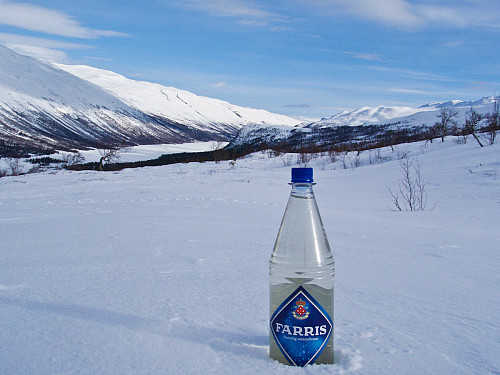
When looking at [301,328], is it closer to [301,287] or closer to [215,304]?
[301,287]

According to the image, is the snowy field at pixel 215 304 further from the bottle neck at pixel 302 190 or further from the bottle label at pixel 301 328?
the bottle neck at pixel 302 190

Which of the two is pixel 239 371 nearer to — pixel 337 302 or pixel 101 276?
pixel 337 302

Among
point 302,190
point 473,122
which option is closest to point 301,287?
point 302,190

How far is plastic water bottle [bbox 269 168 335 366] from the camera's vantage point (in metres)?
1.19

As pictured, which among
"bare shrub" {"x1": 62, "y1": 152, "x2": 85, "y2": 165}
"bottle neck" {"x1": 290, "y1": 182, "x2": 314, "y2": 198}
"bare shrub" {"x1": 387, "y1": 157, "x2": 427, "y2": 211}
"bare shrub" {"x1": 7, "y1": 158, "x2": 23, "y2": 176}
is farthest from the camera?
"bare shrub" {"x1": 62, "y1": 152, "x2": 85, "y2": 165}

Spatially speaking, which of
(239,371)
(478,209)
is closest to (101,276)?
(239,371)

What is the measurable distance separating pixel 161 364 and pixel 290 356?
0.39 meters

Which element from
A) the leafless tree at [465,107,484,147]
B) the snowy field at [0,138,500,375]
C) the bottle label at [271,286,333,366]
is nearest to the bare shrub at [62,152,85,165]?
the leafless tree at [465,107,484,147]

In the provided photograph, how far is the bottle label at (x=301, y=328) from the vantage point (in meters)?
1.18

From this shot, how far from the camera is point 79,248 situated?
9.52ft

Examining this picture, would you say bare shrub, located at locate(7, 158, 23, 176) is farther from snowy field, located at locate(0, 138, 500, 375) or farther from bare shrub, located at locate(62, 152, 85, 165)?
snowy field, located at locate(0, 138, 500, 375)

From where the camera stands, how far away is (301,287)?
3.95ft

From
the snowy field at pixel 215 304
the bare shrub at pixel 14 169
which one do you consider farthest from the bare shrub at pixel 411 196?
the bare shrub at pixel 14 169

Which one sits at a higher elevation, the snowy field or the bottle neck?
the bottle neck
